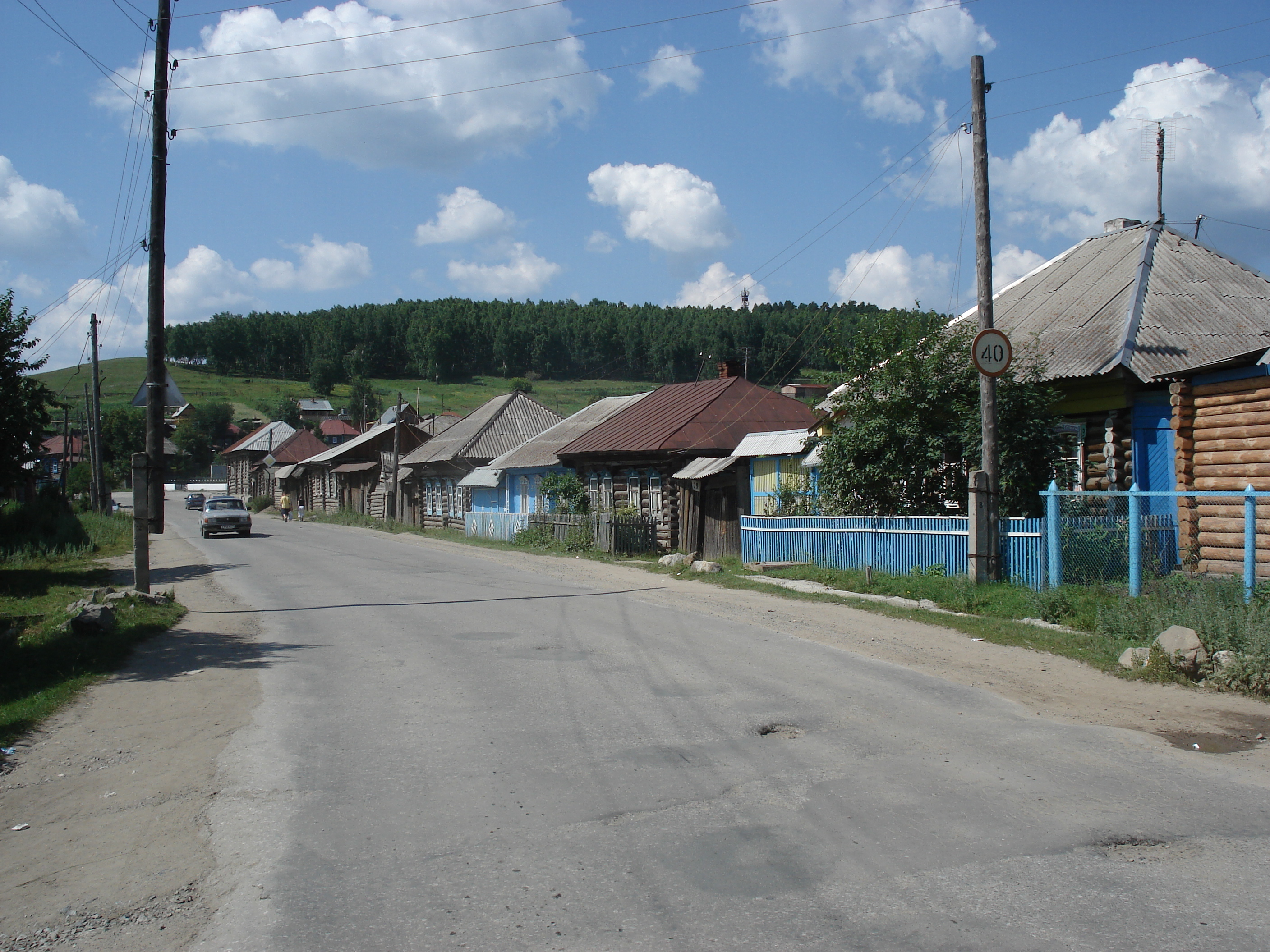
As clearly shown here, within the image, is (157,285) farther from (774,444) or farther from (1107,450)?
(1107,450)

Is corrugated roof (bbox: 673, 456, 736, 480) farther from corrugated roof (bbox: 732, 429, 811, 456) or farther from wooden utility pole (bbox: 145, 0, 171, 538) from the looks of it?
wooden utility pole (bbox: 145, 0, 171, 538)

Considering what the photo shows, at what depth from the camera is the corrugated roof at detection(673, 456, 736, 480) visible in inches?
892

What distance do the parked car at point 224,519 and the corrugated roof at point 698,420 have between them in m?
14.3

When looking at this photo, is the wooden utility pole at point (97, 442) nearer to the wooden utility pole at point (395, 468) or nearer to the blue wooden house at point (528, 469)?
the wooden utility pole at point (395, 468)

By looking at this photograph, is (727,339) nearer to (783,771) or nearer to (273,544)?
(273,544)

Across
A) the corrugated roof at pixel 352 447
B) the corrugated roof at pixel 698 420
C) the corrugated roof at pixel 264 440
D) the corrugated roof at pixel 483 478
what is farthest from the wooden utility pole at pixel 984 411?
the corrugated roof at pixel 264 440

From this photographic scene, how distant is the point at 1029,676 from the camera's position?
8.84m

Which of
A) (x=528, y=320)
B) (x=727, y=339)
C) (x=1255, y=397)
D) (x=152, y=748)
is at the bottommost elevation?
(x=152, y=748)

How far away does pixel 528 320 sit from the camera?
123 meters

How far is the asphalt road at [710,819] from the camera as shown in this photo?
3.87m

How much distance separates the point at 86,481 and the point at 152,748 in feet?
234

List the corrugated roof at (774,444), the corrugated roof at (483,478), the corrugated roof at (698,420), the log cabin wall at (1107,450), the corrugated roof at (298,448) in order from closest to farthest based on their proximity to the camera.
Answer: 1. the log cabin wall at (1107,450)
2. the corrugated roof at (774,444)
3. the corrugated roof at (698,420)
4. the corrugated roof at (483,478)
5. the corrugated roof at (298,448)

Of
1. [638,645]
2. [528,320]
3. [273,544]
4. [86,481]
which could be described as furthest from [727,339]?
[638,645]

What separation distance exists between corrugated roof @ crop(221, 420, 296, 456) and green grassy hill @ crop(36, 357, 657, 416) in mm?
17146
